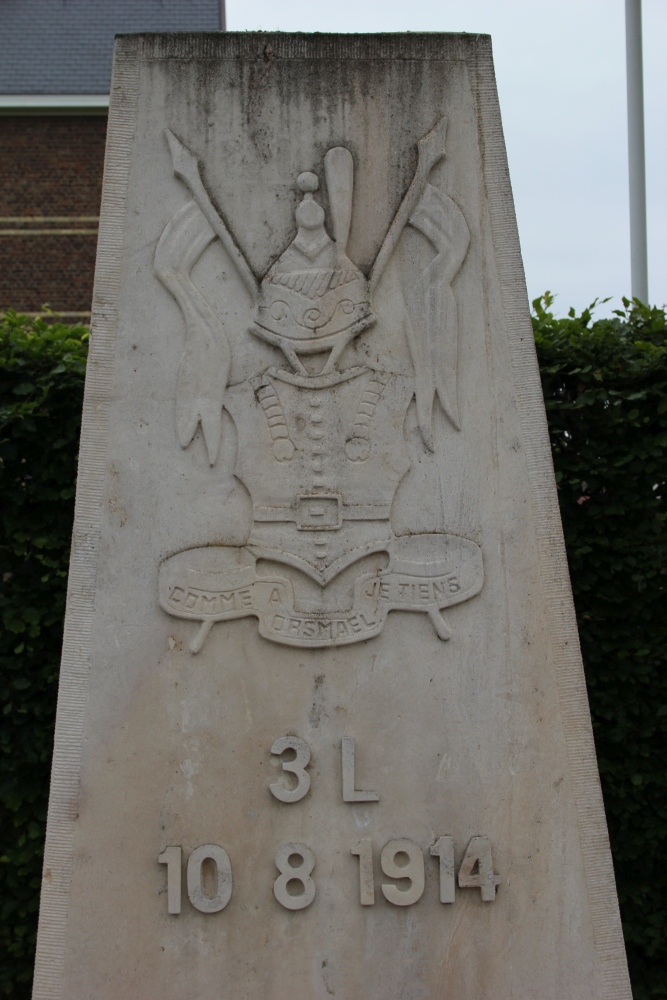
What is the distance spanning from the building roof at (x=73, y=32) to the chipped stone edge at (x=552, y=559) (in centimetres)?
1623

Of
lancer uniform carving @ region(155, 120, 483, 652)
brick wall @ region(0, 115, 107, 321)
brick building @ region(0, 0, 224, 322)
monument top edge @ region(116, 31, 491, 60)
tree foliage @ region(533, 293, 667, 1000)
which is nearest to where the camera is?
lancer uniform carving @ region(155, 120, 483, 652)

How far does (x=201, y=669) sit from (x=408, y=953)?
3.39ft

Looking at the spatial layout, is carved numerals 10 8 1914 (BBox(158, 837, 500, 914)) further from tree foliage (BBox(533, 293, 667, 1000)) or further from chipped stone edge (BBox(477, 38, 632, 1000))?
tree foliage (BBox(533, 293, 667, 1000))

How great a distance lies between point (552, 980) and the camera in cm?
321

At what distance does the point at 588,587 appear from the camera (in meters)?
5.10

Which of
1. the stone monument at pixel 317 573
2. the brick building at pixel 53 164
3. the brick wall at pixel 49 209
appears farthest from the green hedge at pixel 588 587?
the brick wall at pixel 49 209

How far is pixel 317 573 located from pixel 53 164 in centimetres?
1706

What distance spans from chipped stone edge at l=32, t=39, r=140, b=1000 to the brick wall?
1545 centimetres

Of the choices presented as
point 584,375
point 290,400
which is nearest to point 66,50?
point 584,375

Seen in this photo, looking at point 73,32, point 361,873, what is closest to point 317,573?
point 361,873

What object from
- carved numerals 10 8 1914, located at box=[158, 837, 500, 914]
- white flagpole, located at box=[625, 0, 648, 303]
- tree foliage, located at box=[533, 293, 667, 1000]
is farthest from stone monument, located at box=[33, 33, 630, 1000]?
white flagpole, located at box=[625, 0, 648, 303]

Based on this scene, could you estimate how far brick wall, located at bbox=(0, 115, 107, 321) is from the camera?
725 inches

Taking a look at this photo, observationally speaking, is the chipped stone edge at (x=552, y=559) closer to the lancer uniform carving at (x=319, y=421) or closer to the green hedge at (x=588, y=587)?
the lancer uniform carving at (x=319, y=421)

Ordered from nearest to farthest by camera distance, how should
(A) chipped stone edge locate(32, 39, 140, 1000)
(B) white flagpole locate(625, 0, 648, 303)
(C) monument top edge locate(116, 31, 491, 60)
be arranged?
(A) chipped stone edge locate(32, 39, 140, 1000) → (C) monument top edge locate(116, 31, 491, 60) → (B) white flagpole locate(625, 0, 648, 303)
